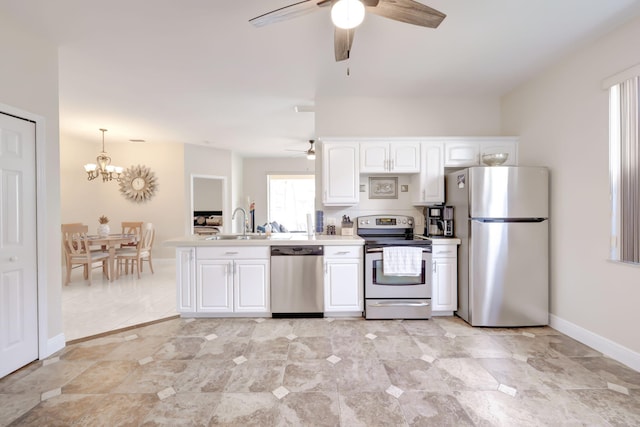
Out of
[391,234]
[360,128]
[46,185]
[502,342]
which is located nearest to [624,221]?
[502,342]

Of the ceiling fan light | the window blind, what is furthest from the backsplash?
the ceiling fan light

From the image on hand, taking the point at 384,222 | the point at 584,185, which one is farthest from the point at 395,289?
the point at 584,185

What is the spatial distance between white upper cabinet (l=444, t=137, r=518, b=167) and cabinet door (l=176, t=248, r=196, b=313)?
125 inches

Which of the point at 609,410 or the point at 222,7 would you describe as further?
the point at 222,7

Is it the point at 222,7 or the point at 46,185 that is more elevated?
the point at 222,7

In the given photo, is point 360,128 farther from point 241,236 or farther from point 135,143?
point 135,143

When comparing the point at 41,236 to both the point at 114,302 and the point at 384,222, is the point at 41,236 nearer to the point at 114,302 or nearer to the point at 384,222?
the point at 114,302

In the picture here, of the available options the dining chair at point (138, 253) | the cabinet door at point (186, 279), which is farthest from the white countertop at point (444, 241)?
the dining chair at point (138, 253)

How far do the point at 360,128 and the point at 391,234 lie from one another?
145 centimetres

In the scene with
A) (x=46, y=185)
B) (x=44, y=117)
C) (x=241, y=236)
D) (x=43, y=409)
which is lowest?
(x=43, y=409)

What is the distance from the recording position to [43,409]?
1747 millimetres

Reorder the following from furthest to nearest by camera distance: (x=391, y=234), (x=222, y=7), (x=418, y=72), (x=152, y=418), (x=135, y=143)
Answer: (x=135, y=143), (x=391, y=234), (x=418, y=72), (x=222, y=7), (x=152, y=418)

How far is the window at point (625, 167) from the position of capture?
2.17 meters

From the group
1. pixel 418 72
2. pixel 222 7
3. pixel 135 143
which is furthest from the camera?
pixel 135 143
